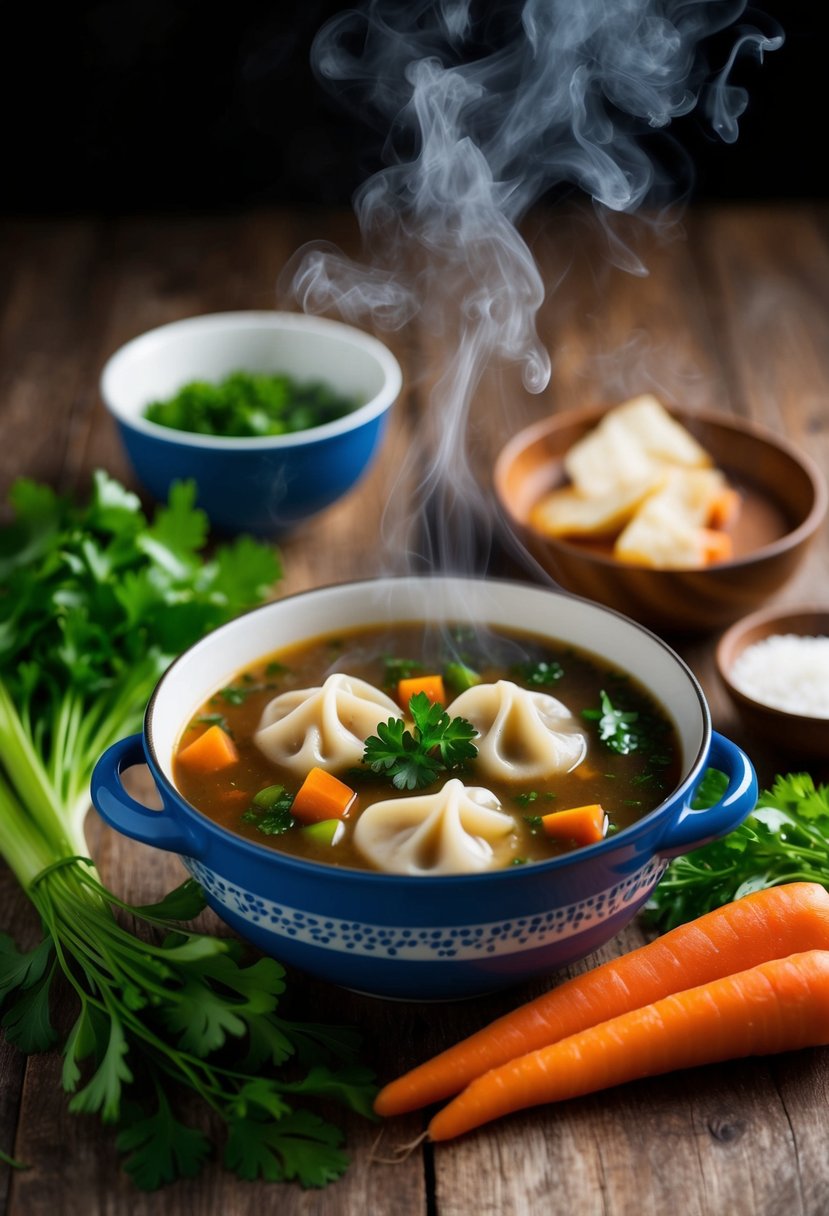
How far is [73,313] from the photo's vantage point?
5.09 m

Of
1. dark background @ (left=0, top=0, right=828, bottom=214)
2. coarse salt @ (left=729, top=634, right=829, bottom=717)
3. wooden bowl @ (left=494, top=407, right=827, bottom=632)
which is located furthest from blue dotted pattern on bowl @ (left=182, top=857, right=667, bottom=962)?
dark background @ (left=0, top=0, right=828, bottom=214)

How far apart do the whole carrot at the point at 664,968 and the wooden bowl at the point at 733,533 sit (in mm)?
1049

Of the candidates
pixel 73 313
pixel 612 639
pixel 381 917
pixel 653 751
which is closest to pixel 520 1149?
pixel 381 917

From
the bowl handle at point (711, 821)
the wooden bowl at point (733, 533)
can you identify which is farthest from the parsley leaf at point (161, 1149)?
the wooden bowl at point (733, 533)

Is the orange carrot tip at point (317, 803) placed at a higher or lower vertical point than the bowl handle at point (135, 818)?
lower

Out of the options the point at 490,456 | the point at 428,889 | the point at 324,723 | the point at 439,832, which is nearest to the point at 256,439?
the point at 490,456

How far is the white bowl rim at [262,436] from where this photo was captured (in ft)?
11.6

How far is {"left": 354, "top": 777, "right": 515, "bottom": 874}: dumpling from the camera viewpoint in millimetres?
2092

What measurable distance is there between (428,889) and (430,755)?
439 mm

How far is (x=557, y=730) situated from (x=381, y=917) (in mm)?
619

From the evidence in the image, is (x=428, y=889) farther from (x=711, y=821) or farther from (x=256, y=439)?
(x=256, y=439)

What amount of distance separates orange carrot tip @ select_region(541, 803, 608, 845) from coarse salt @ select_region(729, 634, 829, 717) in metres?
0.84

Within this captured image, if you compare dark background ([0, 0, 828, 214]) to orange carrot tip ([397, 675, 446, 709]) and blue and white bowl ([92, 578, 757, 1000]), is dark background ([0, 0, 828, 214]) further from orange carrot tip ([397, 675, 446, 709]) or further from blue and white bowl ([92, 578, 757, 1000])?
blue and white bowl ([92, 578, 757, 1000])

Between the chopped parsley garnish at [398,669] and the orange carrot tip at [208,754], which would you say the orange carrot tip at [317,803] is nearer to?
the orange carrot tip at [208,754]
